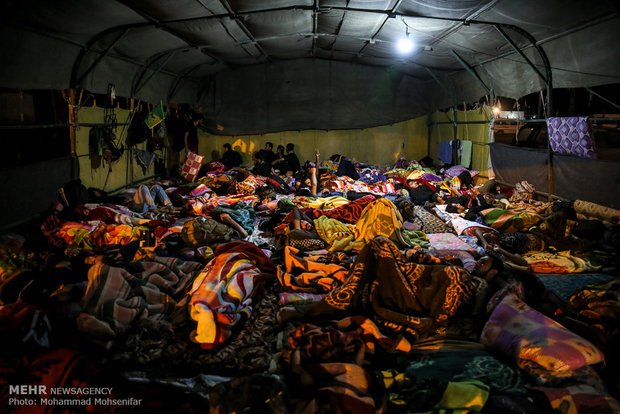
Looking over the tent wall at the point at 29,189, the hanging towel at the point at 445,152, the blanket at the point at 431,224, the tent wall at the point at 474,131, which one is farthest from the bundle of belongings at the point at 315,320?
the hanging towel at the point at 445,152

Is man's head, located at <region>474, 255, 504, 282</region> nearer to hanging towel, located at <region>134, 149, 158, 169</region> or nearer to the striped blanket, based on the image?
the striped blanket

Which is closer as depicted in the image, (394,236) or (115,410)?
(115,410)

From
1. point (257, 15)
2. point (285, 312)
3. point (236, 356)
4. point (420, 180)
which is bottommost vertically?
point (236, 356)

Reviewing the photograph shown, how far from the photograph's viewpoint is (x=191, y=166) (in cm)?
928

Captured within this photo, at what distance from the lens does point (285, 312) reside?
9.16 ft

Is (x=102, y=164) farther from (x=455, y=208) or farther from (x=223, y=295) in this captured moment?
(x=455, y=208)

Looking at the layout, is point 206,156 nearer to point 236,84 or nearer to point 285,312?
point 236,84

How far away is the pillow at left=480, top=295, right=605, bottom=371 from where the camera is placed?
2.04 metres

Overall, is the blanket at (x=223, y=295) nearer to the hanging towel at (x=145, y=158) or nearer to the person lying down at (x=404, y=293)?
the person lying down at (x=404, y=293)

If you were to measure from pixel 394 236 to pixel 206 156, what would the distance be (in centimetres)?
805

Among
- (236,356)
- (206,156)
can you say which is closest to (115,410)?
(236,356)

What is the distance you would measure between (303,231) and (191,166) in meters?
5.77

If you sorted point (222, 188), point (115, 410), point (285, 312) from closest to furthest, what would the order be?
point (115, 410) → point (285, 312) → point (222, 188)

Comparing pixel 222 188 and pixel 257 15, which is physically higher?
pixel 257 15
